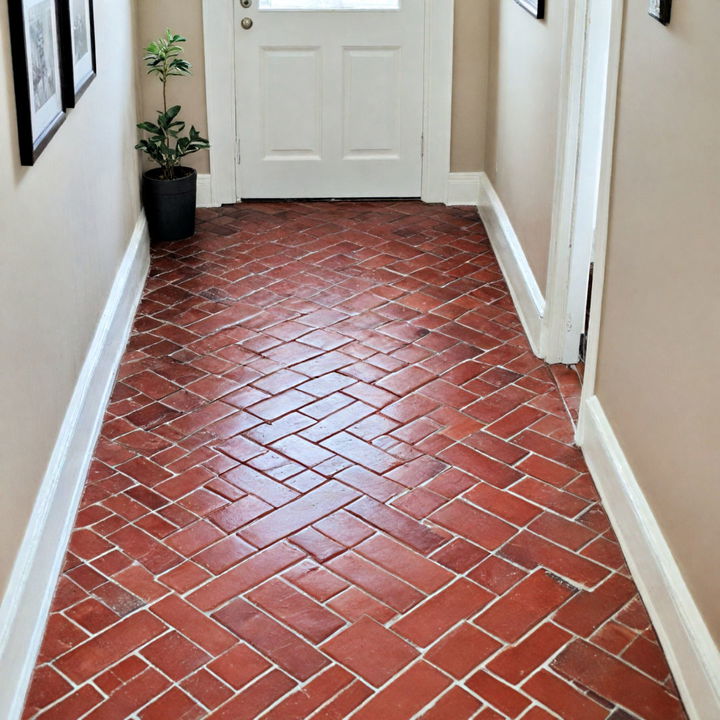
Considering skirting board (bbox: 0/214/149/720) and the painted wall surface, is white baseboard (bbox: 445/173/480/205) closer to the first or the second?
the painted wall surface

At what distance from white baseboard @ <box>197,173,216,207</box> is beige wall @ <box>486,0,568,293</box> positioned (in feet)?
4.91

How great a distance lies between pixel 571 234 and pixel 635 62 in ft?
3.40

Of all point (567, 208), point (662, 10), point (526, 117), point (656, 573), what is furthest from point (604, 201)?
point (526, 117)

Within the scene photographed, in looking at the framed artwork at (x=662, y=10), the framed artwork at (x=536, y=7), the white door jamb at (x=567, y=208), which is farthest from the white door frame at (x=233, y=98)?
the framed artwork at (x=662, y=10)

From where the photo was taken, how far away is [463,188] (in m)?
6.12

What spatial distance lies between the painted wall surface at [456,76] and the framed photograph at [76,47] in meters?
1.62

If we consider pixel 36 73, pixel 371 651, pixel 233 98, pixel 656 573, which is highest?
pixel 36 73

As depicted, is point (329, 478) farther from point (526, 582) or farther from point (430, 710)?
point (430, 710)

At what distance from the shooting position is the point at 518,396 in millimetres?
4062

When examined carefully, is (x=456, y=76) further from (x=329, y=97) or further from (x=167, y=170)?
(x=167, y=170)

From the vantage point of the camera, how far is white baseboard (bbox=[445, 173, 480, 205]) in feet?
20.0

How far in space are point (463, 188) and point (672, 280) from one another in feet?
11.3

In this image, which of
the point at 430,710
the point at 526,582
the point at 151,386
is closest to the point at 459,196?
the point at 151,386

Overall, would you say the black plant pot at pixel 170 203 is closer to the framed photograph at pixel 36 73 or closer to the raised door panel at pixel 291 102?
the raised door panel at pixel 291 102
